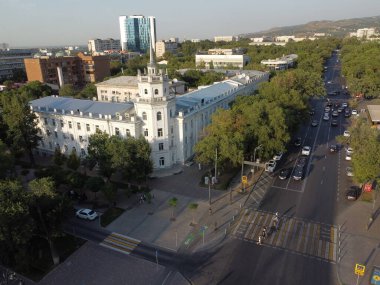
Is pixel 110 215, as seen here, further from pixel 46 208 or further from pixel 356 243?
pixel 356 243

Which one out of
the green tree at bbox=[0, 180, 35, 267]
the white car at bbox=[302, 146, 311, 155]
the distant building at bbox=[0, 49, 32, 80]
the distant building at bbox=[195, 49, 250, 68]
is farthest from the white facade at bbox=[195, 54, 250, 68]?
the green tree at bbox=[0, 180, 35, 267]

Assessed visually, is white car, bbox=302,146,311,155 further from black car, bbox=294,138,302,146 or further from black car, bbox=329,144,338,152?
black car, bbox=329,144,338,152

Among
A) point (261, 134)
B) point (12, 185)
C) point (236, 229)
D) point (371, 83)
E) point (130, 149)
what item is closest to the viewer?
point (12, 185)

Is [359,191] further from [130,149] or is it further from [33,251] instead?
[33,251]

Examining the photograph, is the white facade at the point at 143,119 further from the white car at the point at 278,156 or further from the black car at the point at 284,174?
the black car at the point at 284,174

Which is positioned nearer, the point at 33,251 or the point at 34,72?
the point at 33,251

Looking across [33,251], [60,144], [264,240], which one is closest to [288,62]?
[60,144]
